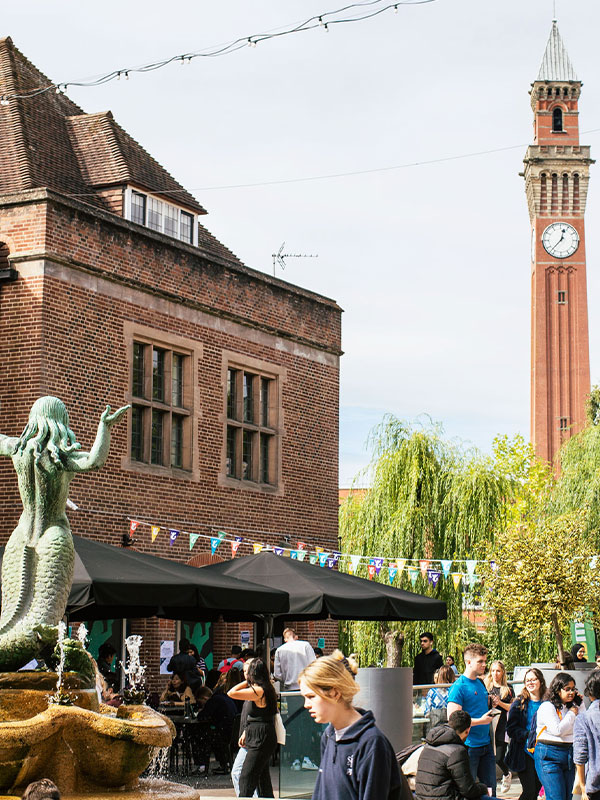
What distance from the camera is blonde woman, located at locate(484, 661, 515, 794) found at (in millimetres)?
14250

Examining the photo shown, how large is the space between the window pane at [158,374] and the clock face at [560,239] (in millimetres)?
62405

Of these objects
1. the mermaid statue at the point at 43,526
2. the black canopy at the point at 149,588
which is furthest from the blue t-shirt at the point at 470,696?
the black canopy at the point at 149,588

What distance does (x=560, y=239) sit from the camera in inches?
3226

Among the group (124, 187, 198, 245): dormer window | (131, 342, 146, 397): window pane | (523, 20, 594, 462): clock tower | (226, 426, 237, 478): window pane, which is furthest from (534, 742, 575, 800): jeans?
(523, 20, 594, 462): clock tower

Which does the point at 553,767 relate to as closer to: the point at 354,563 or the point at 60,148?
the point at 354,563

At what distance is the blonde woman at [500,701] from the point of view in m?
A: 14.2

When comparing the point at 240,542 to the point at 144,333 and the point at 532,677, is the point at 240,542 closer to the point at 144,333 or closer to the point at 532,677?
the point at 144,333

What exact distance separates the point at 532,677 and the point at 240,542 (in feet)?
40.4

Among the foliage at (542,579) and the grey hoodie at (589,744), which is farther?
the foliage at (542,579)

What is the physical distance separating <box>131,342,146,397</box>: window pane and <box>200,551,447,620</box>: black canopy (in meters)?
5.03

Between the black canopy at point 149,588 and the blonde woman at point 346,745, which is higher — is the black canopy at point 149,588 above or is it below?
above

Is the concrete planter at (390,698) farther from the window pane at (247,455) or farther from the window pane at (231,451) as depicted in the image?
the window pane at (247,455)

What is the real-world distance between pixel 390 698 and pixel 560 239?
240 feet

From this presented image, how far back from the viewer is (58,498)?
9430 millimetres
